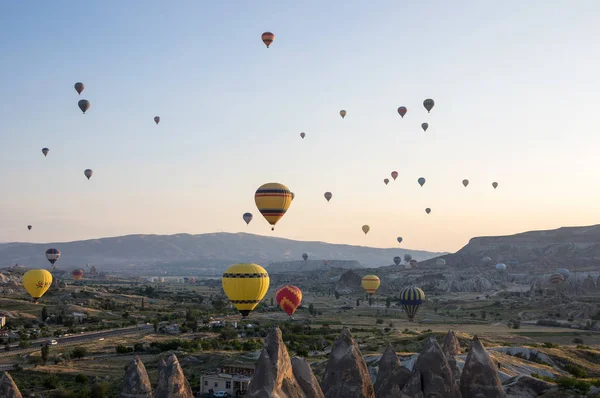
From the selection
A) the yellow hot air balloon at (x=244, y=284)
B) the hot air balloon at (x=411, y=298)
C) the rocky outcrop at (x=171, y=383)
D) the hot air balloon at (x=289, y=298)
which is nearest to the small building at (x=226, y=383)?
the yellow hot air balloon at (x=244, y=284)

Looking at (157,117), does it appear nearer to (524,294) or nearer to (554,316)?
(554,316)

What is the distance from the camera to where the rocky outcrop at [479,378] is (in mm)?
22594

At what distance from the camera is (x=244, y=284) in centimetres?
→ 4725

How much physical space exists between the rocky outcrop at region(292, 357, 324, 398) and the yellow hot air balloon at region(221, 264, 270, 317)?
2437cm

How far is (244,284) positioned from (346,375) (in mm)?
25126

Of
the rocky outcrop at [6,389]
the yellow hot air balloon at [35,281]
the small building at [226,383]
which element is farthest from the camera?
the yellow hot air balloon at [35,281]

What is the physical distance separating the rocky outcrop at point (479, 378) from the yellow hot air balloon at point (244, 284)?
25.6 metres

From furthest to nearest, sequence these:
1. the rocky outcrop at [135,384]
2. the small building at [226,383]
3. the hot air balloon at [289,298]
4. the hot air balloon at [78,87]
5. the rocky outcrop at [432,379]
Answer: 1. the hot air balloon at [78,87]
2. the hot air balloon at [289,298]
3. the small building at [226,383]
4. the rocky outcrop at [432,379]
5. the rocky outcrop at [135,384]

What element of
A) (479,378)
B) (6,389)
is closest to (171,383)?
(6,389)

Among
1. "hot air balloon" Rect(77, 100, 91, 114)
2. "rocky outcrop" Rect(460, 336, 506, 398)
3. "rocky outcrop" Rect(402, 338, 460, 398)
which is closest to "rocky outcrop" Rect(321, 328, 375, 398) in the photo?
"rocky outcrop" Rect(402, 338, 460, 398)

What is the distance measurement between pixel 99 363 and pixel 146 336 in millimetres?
20453

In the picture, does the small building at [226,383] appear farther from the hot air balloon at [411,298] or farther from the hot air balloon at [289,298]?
the hot air balloon at [411,298]

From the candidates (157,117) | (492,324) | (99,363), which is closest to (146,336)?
(99,363)

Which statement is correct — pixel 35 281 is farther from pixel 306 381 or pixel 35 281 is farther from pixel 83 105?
pixel 306 381
